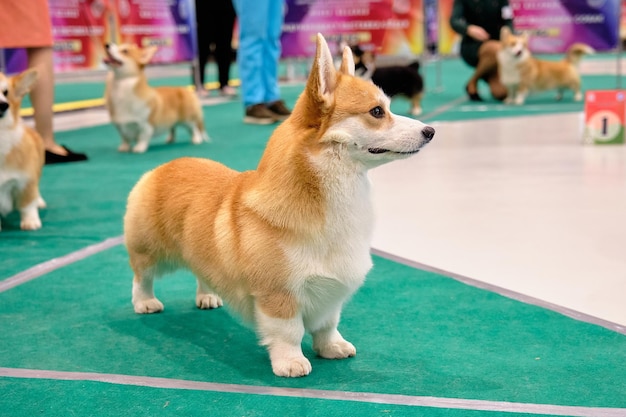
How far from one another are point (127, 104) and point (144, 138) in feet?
0.88

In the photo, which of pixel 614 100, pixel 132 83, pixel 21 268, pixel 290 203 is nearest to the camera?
pixel 290 203

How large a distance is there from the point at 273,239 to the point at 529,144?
3.74 meters

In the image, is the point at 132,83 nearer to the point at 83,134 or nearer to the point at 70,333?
the point at 83,134

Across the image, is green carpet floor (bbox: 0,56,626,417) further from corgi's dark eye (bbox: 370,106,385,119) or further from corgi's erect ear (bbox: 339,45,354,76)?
corgi's erect ear (bbox: 339,45,354,76)

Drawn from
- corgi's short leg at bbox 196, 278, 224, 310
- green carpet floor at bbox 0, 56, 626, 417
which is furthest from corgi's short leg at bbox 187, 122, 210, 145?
corgi's short leg at bbox 196, 278, 224, 310

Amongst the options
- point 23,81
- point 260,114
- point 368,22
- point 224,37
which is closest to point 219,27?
point 224,37

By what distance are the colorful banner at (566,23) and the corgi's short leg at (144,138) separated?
5.14 meters

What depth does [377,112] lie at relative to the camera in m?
1.80

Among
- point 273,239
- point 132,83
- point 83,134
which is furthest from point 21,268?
point 83,134

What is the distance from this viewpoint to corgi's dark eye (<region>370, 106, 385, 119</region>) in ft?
5.90

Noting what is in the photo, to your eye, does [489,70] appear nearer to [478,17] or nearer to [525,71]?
[525,71]

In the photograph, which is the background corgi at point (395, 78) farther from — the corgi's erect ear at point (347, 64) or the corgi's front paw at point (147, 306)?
the corgi's erect ear at point (347, 64)

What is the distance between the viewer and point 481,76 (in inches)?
319

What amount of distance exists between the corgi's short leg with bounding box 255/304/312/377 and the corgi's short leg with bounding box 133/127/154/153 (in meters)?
3.95
